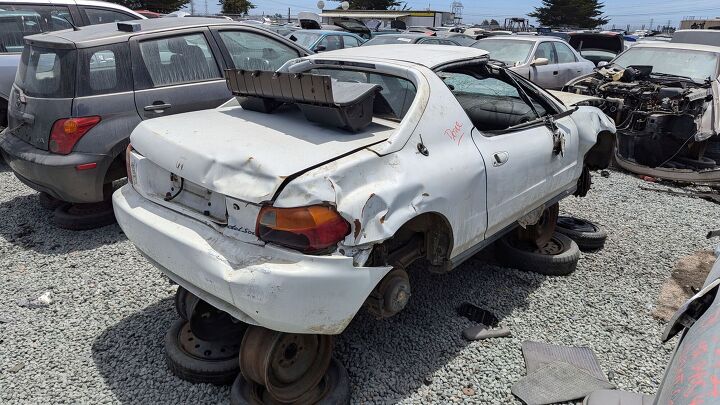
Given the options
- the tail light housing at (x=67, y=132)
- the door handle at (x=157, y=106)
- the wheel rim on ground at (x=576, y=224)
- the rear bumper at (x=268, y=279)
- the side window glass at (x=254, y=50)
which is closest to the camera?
the rear bumper at (x=268, y=279)

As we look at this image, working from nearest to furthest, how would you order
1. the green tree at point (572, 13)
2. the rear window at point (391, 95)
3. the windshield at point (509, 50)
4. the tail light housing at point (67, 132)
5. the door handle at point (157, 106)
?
the rear window at point (391, 95) → the tail light housing at point (67, 132) → the door handle at point (157, 106) → the windshield at point (509, 50) → the green tree at point (572, 13)

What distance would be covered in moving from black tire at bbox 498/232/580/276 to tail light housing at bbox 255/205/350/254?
7.23ft

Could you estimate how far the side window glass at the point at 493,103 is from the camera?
3.76 metres

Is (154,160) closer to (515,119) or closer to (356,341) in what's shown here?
(356,341)

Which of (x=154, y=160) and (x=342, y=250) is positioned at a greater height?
(x=154, y=160)

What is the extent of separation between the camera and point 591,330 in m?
3.22

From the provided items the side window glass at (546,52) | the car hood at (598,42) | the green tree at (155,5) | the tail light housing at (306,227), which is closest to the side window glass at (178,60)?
the tail light housing at (306,227)

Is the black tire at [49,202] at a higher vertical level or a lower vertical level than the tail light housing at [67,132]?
lower

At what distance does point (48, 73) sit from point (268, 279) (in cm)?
337

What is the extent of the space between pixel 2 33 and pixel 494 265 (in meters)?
6.25

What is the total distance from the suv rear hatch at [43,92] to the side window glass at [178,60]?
24.6 inches

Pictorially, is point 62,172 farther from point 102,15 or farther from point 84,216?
point 102,15

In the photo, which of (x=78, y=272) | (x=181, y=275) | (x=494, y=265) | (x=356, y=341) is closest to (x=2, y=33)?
(x=78, y=272)

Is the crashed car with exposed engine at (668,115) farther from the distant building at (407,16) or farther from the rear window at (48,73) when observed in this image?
the distant building at (407,16)
